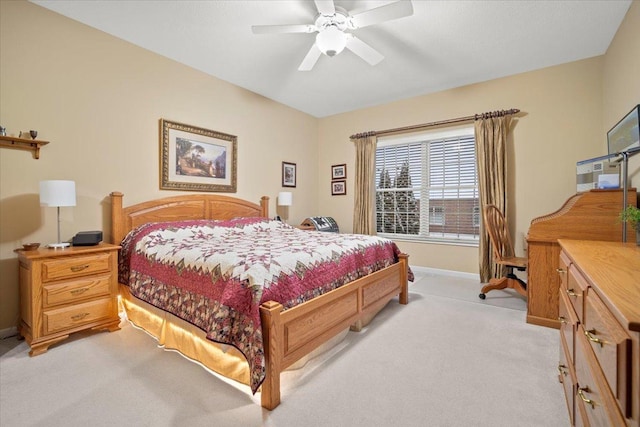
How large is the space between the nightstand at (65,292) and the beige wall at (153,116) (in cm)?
55

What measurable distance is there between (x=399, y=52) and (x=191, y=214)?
10.4 ft

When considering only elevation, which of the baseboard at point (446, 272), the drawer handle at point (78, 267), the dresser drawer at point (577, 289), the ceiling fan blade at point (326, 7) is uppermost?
the ceiling fan blade at point (326, 7)

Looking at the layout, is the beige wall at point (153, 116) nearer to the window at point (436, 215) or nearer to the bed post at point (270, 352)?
the window at point (436, 215)

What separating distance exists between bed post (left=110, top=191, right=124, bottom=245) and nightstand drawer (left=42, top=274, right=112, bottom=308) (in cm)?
62

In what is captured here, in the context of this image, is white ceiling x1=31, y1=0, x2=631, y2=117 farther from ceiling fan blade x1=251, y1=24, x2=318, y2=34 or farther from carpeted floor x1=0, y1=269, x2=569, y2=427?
carpeted floor x1=0, y1=269, x2=569, y2=427

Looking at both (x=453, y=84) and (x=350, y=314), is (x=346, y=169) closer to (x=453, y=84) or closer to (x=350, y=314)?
(x=453, y=84)

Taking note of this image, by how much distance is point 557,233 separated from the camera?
98.5 inches

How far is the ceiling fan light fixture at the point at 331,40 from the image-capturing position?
2.52 metres

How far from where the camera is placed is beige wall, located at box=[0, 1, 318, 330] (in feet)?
8.14

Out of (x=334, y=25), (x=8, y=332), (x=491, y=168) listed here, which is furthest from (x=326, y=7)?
(x=8, y=332)

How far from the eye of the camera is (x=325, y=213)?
5.80 meters

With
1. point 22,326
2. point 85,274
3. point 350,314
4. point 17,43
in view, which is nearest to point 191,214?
point 85,274

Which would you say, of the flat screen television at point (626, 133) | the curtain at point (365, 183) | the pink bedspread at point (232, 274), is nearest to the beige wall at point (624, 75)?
the flat screen television at point (626, 133)

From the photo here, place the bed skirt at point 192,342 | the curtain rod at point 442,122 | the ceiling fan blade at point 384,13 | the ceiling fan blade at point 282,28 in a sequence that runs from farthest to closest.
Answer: the curtain rod at point 442,122
the ceiling fan blade at point 282,28
the ceiling fan blade at point 384,13
the bed skirt at point 192,342
